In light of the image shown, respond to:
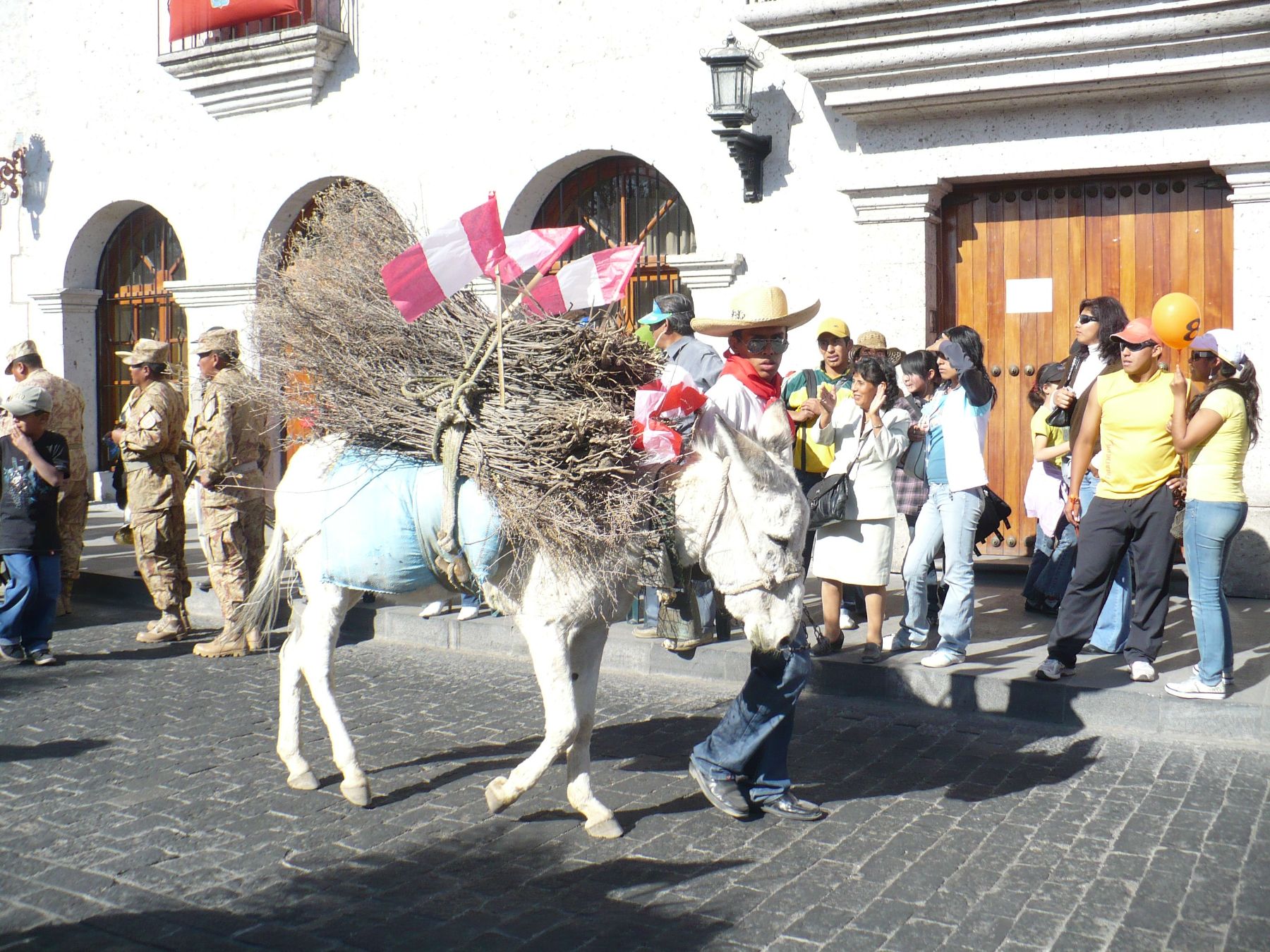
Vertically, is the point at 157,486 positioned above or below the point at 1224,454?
below

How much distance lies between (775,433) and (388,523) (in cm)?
147

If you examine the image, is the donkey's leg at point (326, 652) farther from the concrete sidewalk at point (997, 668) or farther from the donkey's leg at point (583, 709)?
the donkey's leg at point (583, 709)

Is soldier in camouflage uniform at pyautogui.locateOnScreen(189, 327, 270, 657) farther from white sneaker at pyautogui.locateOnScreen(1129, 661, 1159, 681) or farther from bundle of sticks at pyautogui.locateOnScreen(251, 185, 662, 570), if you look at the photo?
white sneaker at pyautogui.locateOnScreen(1129, 661, 1159, 681)

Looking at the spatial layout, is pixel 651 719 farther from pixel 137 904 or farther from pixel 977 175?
pixel 977 175

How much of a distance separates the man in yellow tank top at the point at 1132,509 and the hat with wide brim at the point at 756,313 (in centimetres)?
212

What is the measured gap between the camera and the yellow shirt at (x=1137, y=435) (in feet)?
19.4

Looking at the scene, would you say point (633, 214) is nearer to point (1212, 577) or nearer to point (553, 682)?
point (1212, 577)

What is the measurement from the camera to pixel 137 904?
3814 mm

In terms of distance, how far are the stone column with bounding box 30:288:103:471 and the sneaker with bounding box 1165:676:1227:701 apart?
12054mm

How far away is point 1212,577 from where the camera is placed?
5.75 m

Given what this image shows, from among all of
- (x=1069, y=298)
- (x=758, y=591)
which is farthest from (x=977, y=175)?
(x=758, y=591)

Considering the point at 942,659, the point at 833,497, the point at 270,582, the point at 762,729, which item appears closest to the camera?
the point at 762,729

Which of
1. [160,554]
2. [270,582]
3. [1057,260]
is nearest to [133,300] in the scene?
[160,554]

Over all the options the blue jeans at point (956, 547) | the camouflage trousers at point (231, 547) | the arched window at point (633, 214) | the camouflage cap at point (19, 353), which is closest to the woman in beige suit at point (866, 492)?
the blue jeans at point (956, 547)
